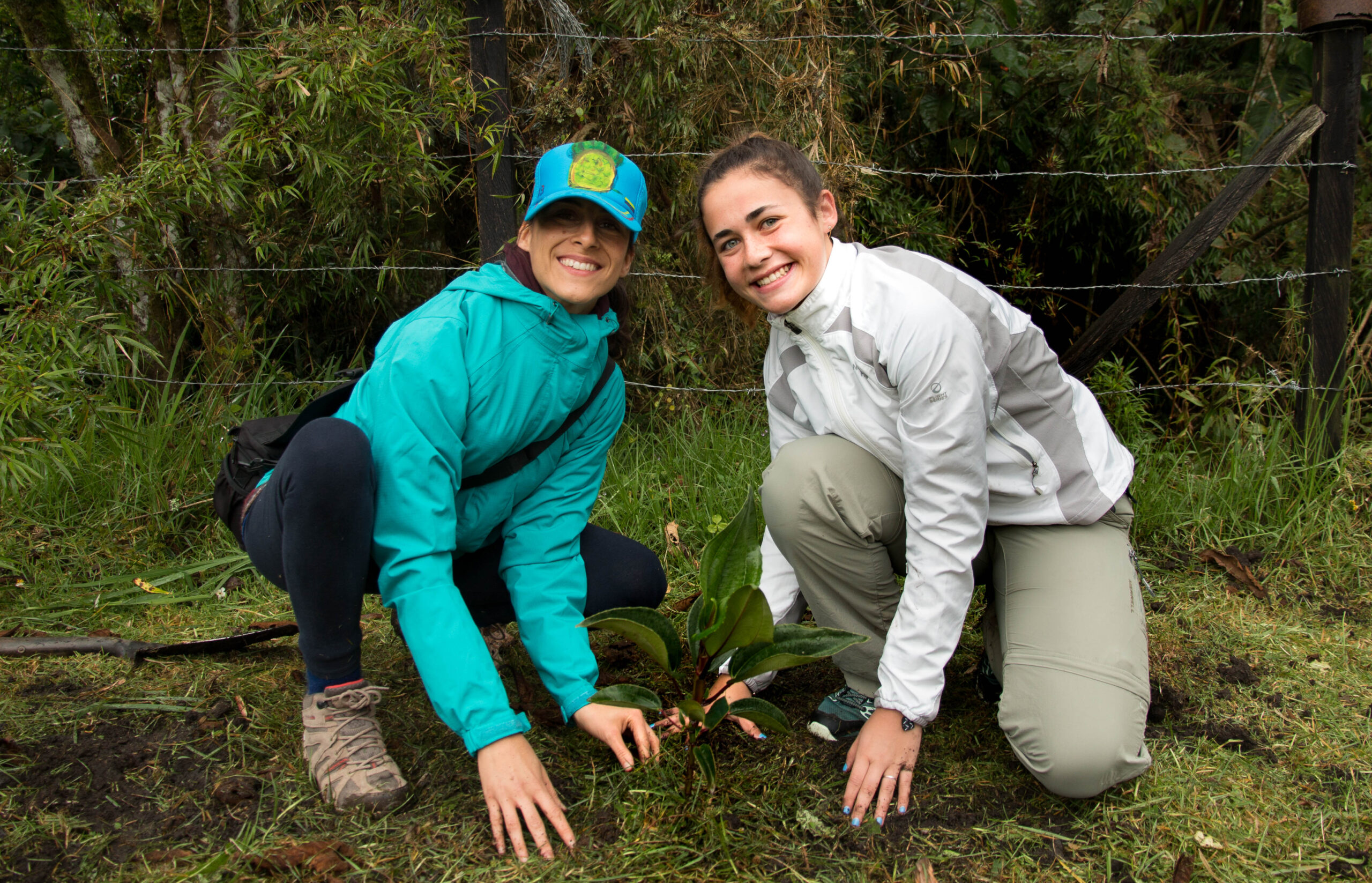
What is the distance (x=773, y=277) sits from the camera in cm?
181

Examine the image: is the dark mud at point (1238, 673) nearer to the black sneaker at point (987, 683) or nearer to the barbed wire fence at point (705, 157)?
the black sneaker at point (987, 683)

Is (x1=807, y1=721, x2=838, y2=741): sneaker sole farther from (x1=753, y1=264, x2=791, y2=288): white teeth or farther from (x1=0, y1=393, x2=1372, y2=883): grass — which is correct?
(x1=753, y1=264, x2=791, y2=288): white teeth

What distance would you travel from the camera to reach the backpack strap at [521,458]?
73.2 inches

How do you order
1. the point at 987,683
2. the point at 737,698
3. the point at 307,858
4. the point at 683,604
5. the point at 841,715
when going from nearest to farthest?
the point at 307,858
the point at 737,698
the point at 841,715
the point at 987,683
the point at 683,604

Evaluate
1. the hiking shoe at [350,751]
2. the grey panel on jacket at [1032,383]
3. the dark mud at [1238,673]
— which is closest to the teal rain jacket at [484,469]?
the hiking shoe at [350,751]

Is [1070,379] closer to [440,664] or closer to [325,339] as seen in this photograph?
[440,664]

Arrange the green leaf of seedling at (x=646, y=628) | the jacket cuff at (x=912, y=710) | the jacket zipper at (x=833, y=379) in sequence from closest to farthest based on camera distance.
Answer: the green leaf of seedling at (x=646, y=628), the jacket cuff at (x=912, y=710), the jacket zipper at (x=833, y=379)

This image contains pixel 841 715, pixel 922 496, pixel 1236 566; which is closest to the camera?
pixel 922 496

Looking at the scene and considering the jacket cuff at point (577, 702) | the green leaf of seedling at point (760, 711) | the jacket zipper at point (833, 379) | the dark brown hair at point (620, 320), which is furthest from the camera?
the dark brown hair at point (620, 320)

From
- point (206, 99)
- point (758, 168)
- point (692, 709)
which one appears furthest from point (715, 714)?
point (206, 99)

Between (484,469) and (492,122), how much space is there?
4.49 ft

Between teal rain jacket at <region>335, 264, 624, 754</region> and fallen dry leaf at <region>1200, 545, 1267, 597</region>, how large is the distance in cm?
181

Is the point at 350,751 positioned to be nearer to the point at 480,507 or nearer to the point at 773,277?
the point at 480,507

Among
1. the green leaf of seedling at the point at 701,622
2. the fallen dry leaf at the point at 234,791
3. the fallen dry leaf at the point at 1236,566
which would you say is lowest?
the fallen dry leaf at the point at 1236,566
